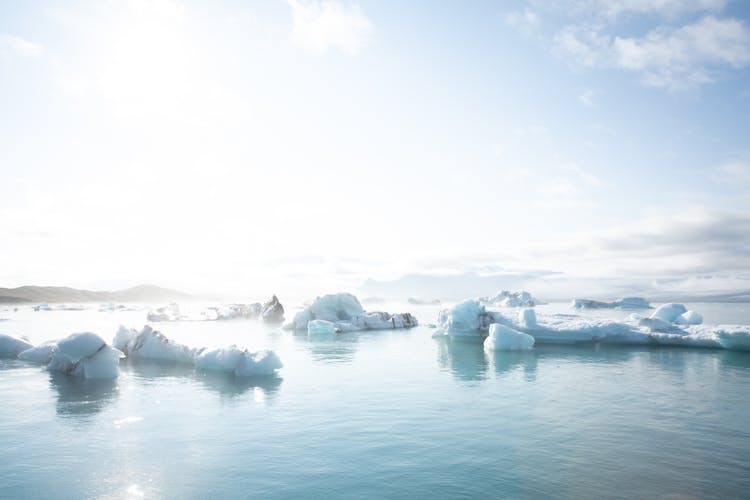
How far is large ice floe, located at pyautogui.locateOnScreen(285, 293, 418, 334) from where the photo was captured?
48.1 meters

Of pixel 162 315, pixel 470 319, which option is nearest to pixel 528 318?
pixel 470 319

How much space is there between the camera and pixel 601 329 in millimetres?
30750

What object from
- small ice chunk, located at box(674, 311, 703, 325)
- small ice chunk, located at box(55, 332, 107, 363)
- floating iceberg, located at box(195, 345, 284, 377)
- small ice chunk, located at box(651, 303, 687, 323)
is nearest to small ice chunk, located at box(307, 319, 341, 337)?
floating iceberg, located at box(195, 345, 284, 377)

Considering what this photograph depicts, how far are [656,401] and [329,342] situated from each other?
2597cm

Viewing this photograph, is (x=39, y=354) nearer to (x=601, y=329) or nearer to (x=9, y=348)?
(x=9, y=348)

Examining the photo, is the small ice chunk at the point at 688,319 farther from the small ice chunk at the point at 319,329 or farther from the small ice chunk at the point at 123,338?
the small ice chunk at the point at 123,338

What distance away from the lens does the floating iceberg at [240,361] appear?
815 inches

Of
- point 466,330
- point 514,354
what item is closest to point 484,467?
point 514,354

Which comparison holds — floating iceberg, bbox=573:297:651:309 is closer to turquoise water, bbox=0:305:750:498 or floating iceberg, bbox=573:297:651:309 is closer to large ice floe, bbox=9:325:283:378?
turquoise water, bbox=0:305:750:498

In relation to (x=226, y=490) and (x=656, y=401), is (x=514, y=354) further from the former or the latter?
(x=226, y=490)

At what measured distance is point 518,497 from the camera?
26.8 ft

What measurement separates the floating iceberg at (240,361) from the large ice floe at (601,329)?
1606cm

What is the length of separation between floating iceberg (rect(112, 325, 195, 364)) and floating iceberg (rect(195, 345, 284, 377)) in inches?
96.3

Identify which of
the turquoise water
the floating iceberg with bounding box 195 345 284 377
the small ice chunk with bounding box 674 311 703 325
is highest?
the small ice chunk with bounding box 674 311 703 325
